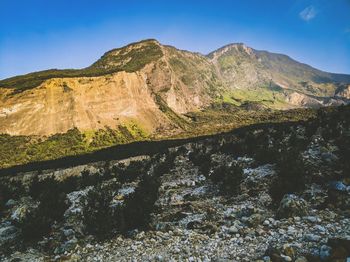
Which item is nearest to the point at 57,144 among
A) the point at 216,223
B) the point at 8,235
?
the point at 8,235

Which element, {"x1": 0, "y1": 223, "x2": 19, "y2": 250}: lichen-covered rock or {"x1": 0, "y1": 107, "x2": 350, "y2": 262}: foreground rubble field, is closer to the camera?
{"x1": 0, "y1": 107, "x2": 350, "y2": 262}: foreground rubble field

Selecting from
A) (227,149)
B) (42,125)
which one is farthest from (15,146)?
(227,149)

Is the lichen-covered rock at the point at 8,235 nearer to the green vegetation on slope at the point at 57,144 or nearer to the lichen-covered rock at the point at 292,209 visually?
the lichen-covered rock at the point at 292,209

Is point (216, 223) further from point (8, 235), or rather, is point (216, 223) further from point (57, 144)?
point (57, 144)

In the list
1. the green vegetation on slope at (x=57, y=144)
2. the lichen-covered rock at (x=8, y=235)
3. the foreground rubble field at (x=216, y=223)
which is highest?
the foreground rubble field at (x=216, y=223)

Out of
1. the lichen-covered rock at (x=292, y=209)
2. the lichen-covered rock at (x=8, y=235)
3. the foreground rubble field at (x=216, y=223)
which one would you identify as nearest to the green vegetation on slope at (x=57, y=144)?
the lichen-covered rock at (x=8, y=235)

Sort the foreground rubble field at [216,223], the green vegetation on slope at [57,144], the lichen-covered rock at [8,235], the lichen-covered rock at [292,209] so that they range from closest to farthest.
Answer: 1. the foreground rubble field at [216,223]
2. the lichen-covered rock at [292,209]
3. the lichen-covered rock at [8,235]
4. the green vegetation on slope at [57,144]

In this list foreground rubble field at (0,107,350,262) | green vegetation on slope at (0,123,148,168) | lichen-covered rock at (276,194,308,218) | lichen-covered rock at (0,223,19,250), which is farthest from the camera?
green vegetation on slope at (0,123,148,168)

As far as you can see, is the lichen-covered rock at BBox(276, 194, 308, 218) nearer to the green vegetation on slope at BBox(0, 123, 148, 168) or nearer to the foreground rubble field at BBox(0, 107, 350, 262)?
the foreground rubble field at BBox(0, 107, 350, 262)

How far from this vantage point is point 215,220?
11672mm

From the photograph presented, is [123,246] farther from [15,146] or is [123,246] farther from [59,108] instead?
[59,108]

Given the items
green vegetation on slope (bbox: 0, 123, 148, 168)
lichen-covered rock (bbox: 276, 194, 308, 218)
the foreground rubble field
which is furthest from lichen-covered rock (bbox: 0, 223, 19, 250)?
green vegetation on slope (bbox: 0, 123, 148, 168)

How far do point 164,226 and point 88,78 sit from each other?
178439 mm

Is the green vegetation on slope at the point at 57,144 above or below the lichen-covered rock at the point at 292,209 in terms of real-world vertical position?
below
